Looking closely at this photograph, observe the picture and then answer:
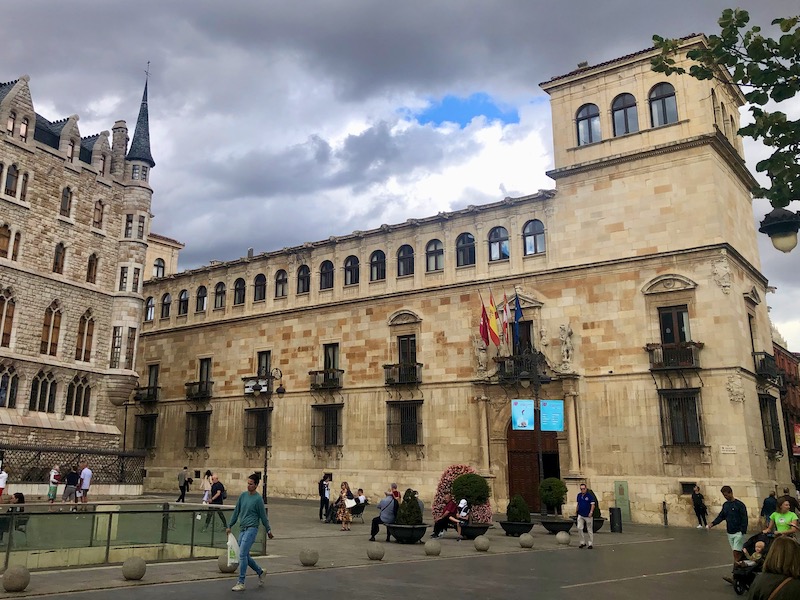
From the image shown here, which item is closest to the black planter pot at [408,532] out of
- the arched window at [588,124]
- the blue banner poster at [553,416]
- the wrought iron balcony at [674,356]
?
the blue banner poster at [553,416]

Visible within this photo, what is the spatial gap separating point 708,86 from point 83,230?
3231cm

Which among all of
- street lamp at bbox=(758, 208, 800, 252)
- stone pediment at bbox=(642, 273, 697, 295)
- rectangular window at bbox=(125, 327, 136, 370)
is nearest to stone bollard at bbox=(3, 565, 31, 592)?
street lamp at bbox=(758, 208, 800, 252)

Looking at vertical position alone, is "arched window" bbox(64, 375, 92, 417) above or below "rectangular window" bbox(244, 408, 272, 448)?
above

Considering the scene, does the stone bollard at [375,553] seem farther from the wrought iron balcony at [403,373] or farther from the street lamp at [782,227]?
the wrought iron balcony at [403,373]

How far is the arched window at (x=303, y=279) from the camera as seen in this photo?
42.1 metres

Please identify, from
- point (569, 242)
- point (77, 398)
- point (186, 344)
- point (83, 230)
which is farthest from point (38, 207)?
point (569, 242)

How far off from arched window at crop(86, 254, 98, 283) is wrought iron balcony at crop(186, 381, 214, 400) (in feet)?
32.3

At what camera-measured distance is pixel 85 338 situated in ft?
121

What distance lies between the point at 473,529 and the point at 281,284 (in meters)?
25.3

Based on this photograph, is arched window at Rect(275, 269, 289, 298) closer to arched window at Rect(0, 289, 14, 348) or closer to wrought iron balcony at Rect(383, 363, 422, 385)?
wrought iron balcony at Rect(383, 363, 422, 385)

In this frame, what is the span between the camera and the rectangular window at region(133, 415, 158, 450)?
46406 millimetres

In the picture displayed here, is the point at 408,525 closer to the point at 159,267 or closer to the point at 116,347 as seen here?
the point at 116,347

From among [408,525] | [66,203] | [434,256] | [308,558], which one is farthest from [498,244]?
[308,558]

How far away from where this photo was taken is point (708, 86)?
31.5 meters
